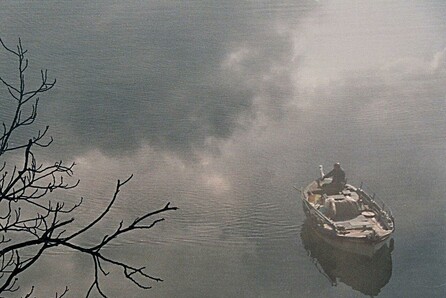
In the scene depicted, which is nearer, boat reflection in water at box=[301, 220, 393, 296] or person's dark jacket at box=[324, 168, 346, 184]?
boat reflection in water at box=[301, 220, 393, 296]

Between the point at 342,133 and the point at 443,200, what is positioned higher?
→ the point at 342,133

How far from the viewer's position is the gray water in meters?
6.98

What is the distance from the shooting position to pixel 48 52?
38.8 feet

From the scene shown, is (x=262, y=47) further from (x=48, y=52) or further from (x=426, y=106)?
(x=48, y=52)

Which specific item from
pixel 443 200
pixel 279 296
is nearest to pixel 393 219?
pixel 443 200

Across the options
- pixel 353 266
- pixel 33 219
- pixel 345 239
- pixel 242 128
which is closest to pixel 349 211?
pixel 345 239

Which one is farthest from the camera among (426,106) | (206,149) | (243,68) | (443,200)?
(243,68)

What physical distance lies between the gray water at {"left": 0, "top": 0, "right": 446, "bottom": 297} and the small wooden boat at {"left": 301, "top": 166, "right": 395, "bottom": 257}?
0.61ft

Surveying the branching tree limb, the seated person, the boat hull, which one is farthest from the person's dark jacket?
the branching tree limb

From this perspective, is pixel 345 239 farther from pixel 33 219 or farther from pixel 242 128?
pixel 33 219

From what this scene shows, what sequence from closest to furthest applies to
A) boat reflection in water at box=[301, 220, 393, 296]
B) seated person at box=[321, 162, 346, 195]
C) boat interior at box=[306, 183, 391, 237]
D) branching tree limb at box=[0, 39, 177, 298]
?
branching tree limb at box=[0, 39, 177, 298]
boat reflection in water at box=[301, 220, 393, 296]
boat interior at box=[306, 183, 391, 237]
seated person at box=[321, 162, 346, 195]

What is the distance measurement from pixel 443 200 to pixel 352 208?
1.33m

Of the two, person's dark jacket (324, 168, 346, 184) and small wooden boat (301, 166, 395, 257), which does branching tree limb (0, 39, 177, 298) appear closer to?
small wooden boat (301, 166, 395, 257)

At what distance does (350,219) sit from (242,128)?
264cm
